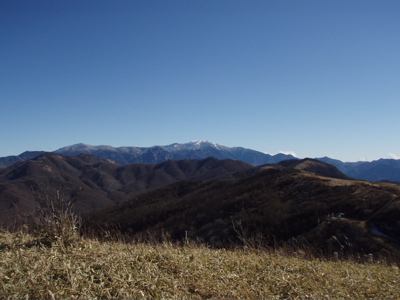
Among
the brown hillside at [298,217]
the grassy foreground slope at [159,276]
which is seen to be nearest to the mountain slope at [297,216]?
the brown hillside at [298,217]

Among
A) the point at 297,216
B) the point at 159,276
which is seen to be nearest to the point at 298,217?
the point at 297,216

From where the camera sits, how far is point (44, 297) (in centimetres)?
333

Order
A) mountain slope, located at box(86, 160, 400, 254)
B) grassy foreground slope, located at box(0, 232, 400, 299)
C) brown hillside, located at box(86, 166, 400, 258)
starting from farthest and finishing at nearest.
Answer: mountain slope, located at box(86, 160, 400, 254) < brown hillside, located at box(86, 166, 400, 258) < grassy foreground slope, located at box(0, 232, 400, 299)

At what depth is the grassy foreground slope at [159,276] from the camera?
359 cm

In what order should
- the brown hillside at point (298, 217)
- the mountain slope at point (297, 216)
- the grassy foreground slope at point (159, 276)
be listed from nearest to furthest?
the grassy foreground slope at point (159, 276), the brown hillside at point (298, 217), the mountain slope at point (297, 216)

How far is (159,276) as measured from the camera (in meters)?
4.15

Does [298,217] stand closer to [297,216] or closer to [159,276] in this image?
[297,216]

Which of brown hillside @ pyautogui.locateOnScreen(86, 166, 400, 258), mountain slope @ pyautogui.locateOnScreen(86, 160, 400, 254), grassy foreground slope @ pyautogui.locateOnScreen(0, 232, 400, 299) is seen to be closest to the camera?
grassy foreground slope @ pyautogui.locateOnScreen(0, 232, 400, 299)

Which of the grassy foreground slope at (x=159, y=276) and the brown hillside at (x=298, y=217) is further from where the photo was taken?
the brown hillside at (x=298, y=217)

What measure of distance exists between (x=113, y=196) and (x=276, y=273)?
535ft

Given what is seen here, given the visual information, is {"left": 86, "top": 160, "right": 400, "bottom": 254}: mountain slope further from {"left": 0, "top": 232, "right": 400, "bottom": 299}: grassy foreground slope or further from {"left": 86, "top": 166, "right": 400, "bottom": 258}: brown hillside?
{"left": 0, "top": 232, "right": 400, "bottom": 299}: grassy foreground slope

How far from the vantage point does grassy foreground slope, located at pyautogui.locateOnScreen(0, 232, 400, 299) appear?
3590 millimetres

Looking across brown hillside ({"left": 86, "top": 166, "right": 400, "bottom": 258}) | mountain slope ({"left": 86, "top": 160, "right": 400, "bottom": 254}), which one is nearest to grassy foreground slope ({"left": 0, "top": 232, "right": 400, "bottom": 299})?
brown hillside ({"left": 86, "top": 166, "right": 400, "bottom": 258})

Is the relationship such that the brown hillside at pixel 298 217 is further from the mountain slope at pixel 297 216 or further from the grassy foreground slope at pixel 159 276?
the grassy foreground slope at pixel 159 276
